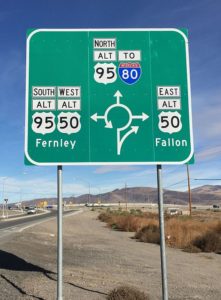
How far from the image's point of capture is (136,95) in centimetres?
693

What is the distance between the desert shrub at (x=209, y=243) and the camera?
21828 millimetres

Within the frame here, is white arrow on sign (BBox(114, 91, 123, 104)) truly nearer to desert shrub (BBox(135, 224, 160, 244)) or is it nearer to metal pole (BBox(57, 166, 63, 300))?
metal pole (BBox(57, 166, 63, 300))

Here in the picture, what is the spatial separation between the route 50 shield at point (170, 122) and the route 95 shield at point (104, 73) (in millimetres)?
987

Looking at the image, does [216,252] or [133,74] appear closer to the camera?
[133,74]

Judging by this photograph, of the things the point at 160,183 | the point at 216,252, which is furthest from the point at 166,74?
the point at 216,252

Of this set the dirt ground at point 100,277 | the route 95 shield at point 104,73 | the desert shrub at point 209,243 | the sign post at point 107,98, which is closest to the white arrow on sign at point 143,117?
the sign post at point 107,98

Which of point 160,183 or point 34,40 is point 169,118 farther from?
point 34,40

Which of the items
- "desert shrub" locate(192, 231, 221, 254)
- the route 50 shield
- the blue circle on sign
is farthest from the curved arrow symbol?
"desert shrub" locate(192, 231, 221, 254)

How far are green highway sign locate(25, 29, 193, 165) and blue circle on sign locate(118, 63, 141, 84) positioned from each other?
0.02m

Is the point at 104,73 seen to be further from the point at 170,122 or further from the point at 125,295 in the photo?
the point at 125,295

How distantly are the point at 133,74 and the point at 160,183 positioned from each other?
1.78 m

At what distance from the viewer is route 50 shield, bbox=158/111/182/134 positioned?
686 cm

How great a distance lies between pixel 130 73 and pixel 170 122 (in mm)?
991

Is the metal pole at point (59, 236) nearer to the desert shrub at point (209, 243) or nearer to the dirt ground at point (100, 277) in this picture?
the dirt ground at point (100, 277)
